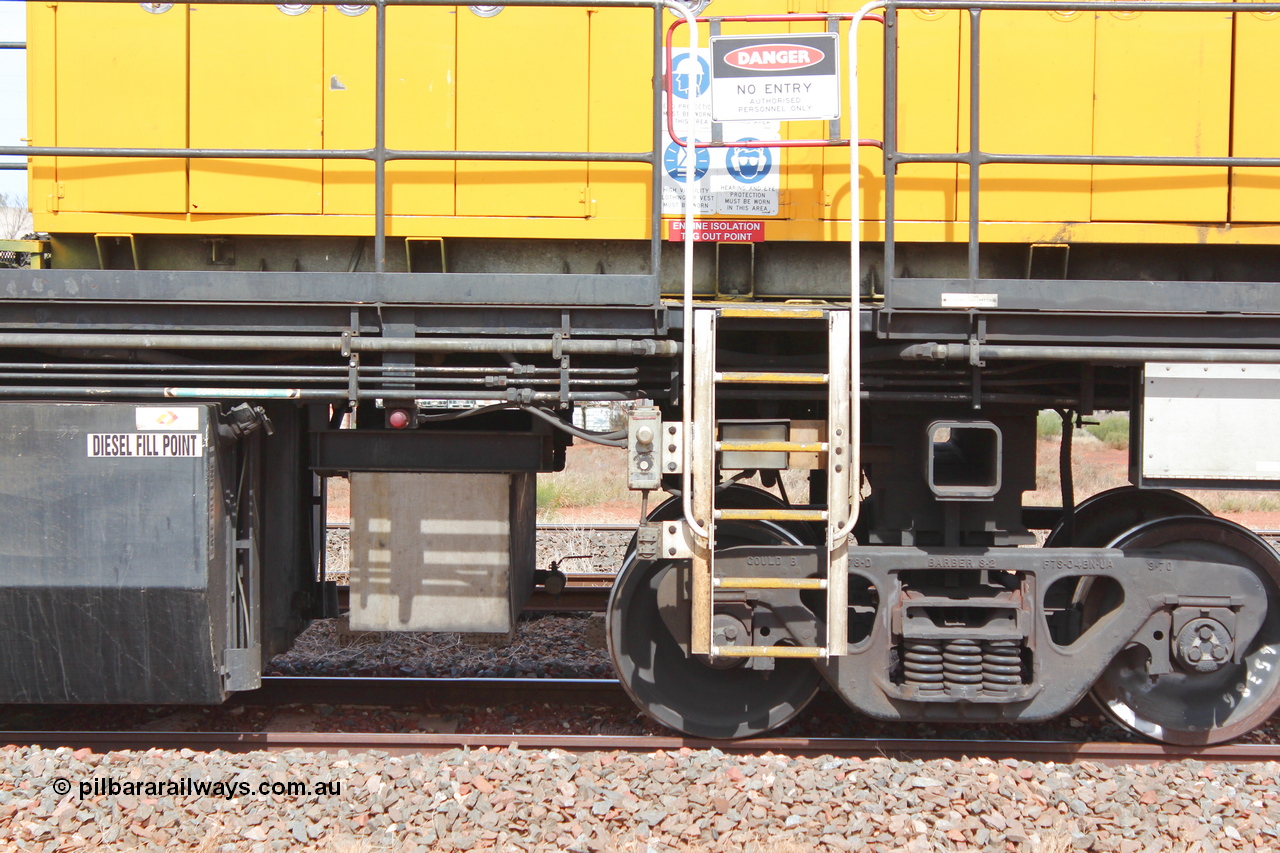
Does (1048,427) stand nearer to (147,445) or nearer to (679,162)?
(679,162)

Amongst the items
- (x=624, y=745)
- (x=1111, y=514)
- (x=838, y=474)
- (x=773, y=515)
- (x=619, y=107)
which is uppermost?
(x=619, y=107)

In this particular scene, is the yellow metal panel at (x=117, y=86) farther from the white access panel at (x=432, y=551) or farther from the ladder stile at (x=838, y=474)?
the ladder stile at (x=838, y=474)

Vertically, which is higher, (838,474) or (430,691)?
(838,474)

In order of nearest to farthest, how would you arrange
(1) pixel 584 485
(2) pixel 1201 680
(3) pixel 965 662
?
(3) pixel 965 662, (2) pixel 1201 680, (1) pixel 584 485

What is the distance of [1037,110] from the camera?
4.21m

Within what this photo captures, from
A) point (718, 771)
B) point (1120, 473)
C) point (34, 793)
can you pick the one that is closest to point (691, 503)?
point (718, 771)

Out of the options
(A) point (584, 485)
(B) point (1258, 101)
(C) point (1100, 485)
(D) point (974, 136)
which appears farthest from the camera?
(A) point (584, 485)

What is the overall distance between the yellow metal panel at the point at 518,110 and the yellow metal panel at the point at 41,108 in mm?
1980

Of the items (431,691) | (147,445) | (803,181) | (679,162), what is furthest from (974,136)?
(431,691)

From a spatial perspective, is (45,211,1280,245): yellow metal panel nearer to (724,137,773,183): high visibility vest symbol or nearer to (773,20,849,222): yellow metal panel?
(773,20,849,222): yellow metal panel

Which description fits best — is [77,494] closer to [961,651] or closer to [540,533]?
[961,651]

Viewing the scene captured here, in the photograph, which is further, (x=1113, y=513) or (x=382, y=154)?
(x=1113, y=513)

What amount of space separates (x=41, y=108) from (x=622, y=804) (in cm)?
428

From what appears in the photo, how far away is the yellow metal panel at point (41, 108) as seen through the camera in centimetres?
424
